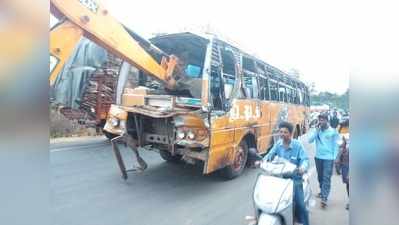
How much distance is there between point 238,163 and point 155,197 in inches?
77.9

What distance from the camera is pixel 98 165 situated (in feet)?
24.7

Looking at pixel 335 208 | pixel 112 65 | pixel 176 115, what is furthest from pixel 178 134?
pixel 112 65

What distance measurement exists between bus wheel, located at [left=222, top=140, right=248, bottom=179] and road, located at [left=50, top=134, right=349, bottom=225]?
0.14 m

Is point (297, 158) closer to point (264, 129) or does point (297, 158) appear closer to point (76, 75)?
point (264, 129)

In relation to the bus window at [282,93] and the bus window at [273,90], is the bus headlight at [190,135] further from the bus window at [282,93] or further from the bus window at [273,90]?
the bus window at [282,93]

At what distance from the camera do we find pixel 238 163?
262 inches

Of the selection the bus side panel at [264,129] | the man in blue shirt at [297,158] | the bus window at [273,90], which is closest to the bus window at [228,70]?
the bus side panel at [264,129]

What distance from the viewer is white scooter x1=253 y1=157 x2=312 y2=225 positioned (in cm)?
331

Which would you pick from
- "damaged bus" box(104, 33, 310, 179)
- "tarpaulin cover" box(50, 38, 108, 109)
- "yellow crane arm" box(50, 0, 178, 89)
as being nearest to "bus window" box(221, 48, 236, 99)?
"damaged bus" box(104, 33, 310, 179)

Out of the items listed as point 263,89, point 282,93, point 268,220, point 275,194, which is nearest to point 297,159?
point 275,194
